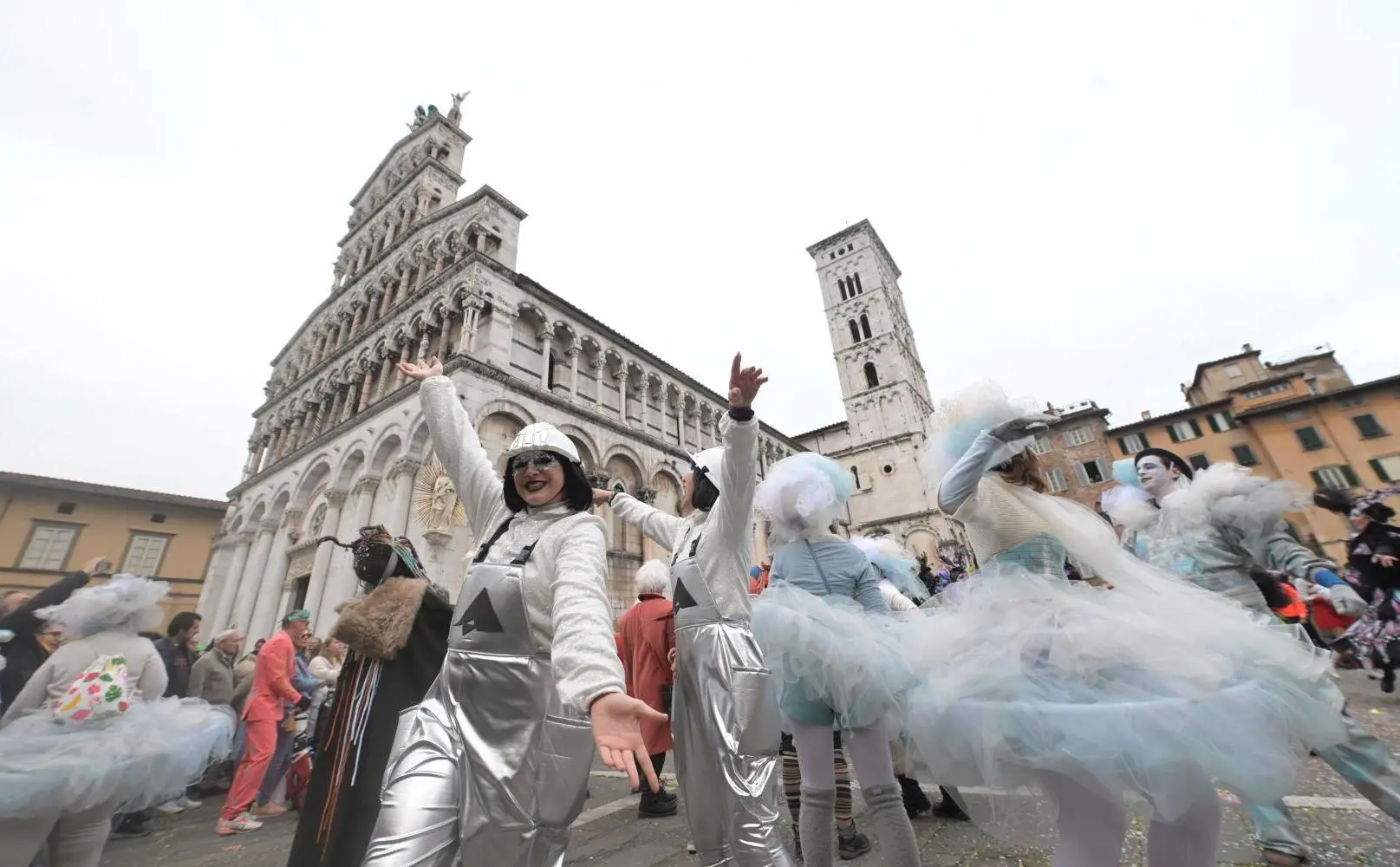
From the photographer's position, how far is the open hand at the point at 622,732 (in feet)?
4.00

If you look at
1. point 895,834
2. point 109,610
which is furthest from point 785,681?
point 109,610

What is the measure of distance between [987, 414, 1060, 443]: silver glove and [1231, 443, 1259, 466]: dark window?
35825 millimetres

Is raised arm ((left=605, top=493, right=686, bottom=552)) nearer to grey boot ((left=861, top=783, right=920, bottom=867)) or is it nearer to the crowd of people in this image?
the crowd of people

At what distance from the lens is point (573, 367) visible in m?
17.5

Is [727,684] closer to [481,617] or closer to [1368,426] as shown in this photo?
[481,617]

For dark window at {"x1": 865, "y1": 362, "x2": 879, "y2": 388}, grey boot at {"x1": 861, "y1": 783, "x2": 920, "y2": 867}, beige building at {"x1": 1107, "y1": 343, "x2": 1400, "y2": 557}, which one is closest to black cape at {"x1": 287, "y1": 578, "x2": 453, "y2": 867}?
grey boot at {"x1": 861, "y1": 783, "x2": 920, "y2": 867}

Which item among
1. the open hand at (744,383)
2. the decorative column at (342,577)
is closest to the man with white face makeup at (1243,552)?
the open hand at (744,383)

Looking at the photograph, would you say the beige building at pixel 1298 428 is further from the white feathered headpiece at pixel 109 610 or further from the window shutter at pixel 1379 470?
the white feathered headpiece at pixel 109 610

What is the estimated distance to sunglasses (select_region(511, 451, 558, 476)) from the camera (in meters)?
2.37

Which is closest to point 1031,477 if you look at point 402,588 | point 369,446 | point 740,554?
point 740,554

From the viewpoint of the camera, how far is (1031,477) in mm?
2418

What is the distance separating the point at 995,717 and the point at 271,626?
21.8m

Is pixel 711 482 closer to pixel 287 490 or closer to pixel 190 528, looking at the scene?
pixel 287 490

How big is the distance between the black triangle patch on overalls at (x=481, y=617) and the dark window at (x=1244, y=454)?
37.7 metres
